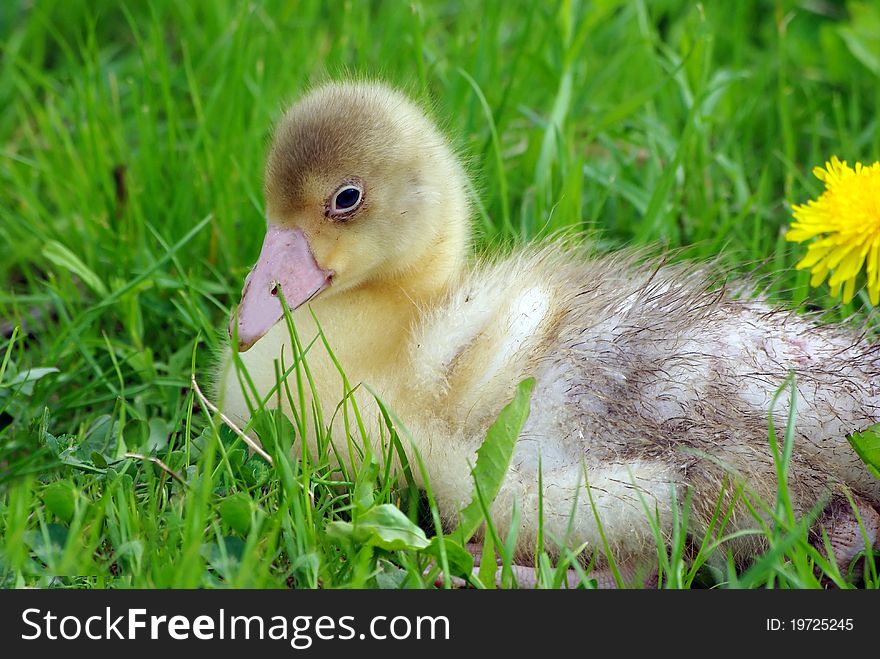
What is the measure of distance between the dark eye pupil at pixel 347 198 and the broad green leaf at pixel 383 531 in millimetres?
712

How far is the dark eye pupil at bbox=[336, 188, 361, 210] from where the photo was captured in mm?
2520

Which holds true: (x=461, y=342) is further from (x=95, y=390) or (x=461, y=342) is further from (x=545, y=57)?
(x=545, y=57)

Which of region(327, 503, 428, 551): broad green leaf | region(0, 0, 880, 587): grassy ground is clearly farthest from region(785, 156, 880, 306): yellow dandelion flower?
region(327, 503, 428, 551): broad green leaf

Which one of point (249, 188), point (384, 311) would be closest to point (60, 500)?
point (384, 311)

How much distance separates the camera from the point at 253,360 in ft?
8.39

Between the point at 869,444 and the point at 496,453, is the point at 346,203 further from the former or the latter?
the point at 869,444

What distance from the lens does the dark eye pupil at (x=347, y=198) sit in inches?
99.2

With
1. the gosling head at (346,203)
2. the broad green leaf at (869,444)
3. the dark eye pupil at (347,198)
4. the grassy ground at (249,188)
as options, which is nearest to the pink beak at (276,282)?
the gosling head at (346,203)

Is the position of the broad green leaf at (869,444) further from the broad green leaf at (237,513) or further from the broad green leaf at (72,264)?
the broad green leaf at (72,264)

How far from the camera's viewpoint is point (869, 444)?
2201 millimetres

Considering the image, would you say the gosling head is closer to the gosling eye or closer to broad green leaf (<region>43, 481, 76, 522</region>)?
the gosling eye
